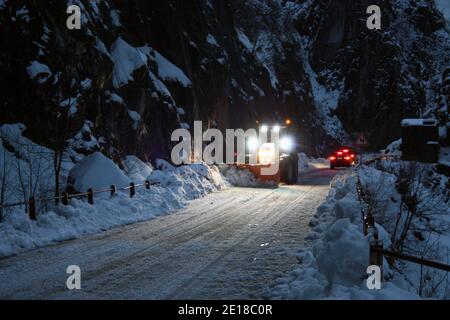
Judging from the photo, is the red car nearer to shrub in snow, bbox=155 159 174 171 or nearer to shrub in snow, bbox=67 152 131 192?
shrub in snow, bbox=155 159 174 171

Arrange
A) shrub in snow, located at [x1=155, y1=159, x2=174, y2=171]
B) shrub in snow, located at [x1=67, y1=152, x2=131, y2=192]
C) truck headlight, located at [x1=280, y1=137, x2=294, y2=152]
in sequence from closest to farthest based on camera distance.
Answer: shrub in snow, located at [x1=67, y1=152, x2=131, y2=192] < truck headlight, located at [x1=280, y1=137, x2=294, y2=152] < shrub in snow, located at [x1=155, y1=159, x2=174, y2=171]

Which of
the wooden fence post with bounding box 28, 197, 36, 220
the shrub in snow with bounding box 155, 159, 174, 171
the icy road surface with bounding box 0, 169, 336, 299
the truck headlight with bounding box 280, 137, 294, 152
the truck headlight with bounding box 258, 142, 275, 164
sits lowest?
the icy road surface with bounding box 0, 169, 336, 299

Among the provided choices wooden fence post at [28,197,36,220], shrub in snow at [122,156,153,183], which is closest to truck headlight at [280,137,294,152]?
shrub in snow at [122,156,153,183]

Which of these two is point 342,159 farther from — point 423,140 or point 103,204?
point 103,204

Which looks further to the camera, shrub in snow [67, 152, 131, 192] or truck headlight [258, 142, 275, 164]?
truck headlight [258, 142, 275, 164]

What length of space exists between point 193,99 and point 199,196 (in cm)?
1248

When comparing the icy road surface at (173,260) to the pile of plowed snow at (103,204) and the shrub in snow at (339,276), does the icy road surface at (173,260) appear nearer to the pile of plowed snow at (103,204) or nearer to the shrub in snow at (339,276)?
the shrub in snow at (339,276)

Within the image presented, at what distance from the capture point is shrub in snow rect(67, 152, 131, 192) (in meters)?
16.4

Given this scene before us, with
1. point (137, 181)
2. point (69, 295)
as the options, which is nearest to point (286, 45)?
point (137, 181)

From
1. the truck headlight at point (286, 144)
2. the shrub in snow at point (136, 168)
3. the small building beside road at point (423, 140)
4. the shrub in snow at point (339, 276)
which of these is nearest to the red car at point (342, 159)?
the small building beside road at point (423, 140)

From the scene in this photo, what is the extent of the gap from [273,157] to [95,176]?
10896 mm

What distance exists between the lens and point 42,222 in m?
12.1

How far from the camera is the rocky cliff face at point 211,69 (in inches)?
784
